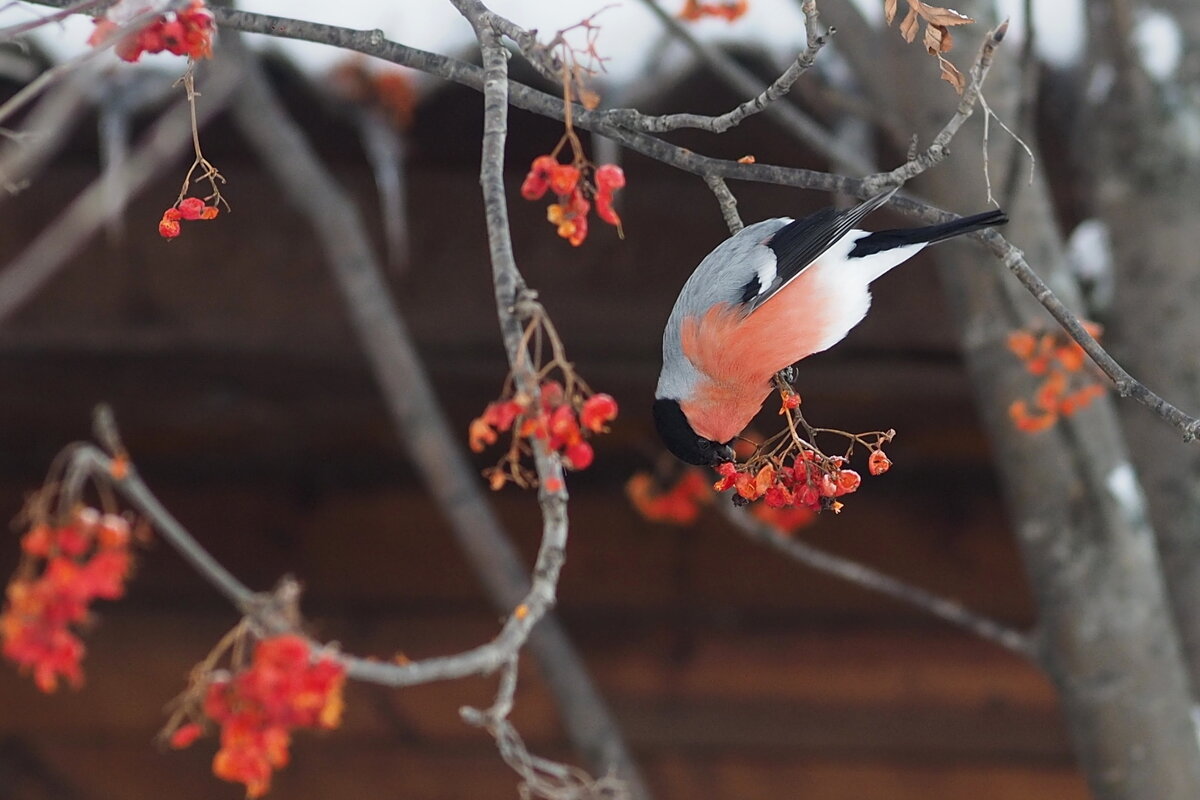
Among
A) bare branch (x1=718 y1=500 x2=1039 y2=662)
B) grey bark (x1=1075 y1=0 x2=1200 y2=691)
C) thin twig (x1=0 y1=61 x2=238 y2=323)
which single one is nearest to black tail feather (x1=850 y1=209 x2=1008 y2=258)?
bare branch (x1=718 y1=500 x2=1039 y2=662)

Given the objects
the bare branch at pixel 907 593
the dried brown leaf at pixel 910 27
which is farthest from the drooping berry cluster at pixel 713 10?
the dried brown leaf at pixel 910 27

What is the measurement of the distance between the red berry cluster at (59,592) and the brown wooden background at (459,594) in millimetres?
514

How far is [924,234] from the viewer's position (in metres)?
→ 1.53

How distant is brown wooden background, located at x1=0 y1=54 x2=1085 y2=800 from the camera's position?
2.70m

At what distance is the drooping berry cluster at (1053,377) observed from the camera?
1.72m

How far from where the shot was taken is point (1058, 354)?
1740 mm

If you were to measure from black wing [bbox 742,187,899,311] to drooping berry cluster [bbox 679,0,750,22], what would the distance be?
2.00 feet

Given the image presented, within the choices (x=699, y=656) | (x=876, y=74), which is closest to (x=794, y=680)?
(x=699, y=656)

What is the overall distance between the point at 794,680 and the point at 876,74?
5.07 feet

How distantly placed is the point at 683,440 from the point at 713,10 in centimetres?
88

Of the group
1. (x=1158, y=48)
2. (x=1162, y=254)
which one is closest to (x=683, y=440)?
(x=1162, y=254)

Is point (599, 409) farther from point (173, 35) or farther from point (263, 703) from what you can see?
point (263, 703)

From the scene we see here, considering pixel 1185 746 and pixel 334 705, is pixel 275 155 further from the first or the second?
pixel 1185 746

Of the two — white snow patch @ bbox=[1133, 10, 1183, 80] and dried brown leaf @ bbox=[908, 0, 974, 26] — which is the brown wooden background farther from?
dried brown leaf @ bbox=[908, 0, 974, 26]
